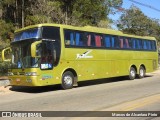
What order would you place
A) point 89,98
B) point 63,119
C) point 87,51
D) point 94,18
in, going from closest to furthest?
point 63,119, point 89,98, point 87,51, point 94,18

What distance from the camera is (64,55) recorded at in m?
17.3

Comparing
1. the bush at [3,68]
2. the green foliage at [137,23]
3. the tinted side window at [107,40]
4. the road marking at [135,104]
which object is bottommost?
the road marking at [135,104]

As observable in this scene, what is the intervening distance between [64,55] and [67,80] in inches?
51.2

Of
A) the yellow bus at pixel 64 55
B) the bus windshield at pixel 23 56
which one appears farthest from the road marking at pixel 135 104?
the bus windshield at pixel 23 56

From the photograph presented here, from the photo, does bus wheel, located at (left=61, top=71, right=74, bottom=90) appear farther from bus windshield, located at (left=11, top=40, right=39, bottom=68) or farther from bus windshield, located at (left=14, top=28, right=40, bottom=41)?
bus windshield, located at (left=14, top=28, right=40, bottom=41)

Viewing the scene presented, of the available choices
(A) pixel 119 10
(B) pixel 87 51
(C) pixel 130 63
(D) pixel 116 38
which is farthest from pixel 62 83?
(A) pixel 119 10

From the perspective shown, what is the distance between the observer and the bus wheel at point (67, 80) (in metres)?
17.5

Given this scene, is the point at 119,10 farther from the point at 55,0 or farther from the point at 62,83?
the point at 62,83

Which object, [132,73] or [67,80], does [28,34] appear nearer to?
[67,80]

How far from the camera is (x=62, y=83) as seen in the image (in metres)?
17.4

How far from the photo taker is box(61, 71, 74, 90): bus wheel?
1749 centimetres

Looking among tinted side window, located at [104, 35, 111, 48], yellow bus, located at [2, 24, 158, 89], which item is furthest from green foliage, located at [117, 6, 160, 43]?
tinted side window, located at [104, 35, 111, 48]

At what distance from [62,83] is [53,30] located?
8.56 ft

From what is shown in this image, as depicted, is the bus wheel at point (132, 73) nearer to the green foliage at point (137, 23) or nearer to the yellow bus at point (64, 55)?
the yellow bus at point (64, 55)
